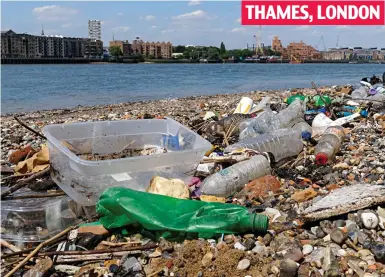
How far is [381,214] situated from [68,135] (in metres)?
2.91

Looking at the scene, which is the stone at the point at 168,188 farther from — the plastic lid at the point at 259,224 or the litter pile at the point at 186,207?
the plastic lid at the point at 259,224

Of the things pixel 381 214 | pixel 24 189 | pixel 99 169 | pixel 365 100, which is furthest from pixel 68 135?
pixel 365 100

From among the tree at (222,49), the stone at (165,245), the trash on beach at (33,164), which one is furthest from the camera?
the tree at (222,49)

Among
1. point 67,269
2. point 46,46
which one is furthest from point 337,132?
point 46,46

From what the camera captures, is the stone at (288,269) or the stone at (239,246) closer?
the stone at (288,269)

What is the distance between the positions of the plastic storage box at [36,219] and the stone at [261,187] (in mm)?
1440

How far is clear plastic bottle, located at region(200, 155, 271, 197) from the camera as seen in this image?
3.63 metres

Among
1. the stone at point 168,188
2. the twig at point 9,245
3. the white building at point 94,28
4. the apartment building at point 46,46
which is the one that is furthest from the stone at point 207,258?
the white building at point 94,28

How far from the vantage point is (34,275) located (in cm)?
246

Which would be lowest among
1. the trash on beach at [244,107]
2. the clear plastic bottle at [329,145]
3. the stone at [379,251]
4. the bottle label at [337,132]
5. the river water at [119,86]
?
the stone at [379,251]

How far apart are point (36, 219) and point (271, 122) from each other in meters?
3.51

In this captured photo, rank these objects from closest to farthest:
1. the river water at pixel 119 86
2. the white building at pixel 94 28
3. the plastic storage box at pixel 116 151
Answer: the plastic storage box at pixel 116 151 → the river water at pixel 119 86 → the white building at pixel 94 28

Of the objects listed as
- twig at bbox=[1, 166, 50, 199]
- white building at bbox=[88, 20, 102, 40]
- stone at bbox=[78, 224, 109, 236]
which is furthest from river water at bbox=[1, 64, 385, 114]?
white building at bbox=[88, 20, 102, 40]

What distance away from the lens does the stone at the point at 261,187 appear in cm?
357
